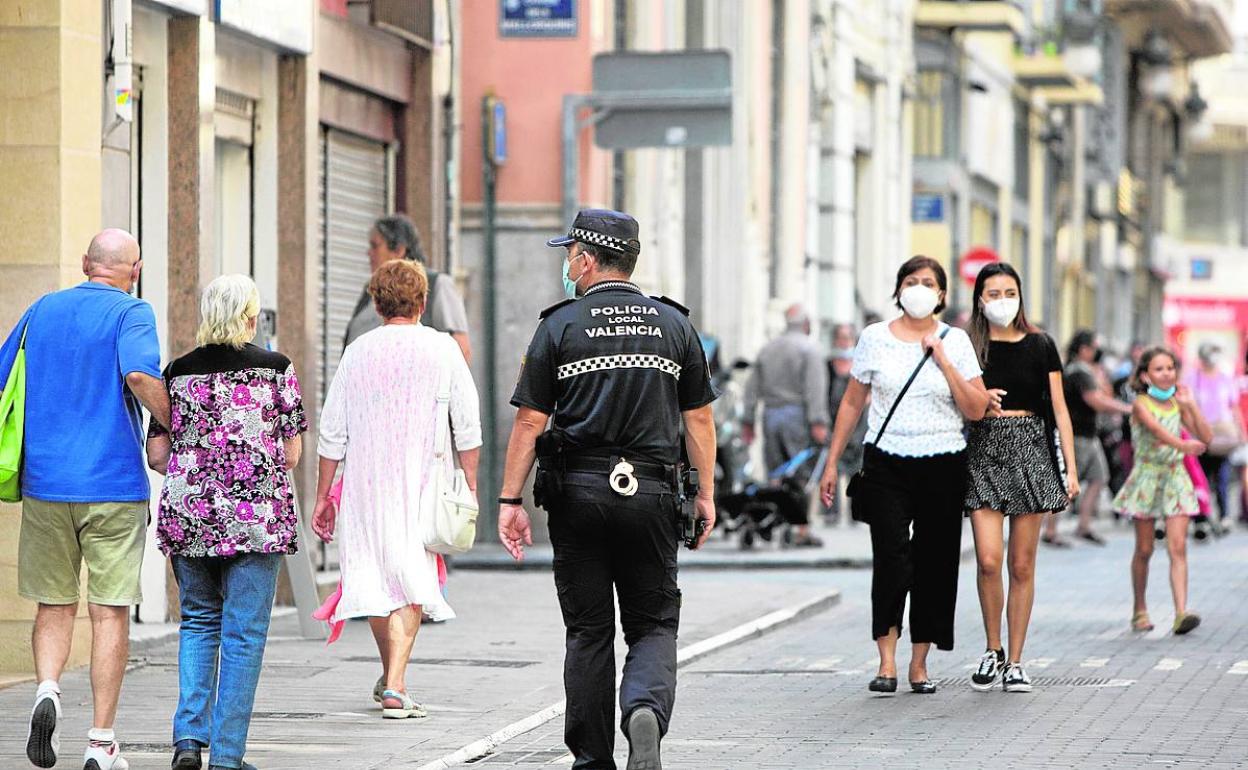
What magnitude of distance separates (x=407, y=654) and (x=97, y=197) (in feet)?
9.06

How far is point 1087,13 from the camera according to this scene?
4584 centimetres

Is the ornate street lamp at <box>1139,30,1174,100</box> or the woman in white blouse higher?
the ornate street lamp at <box>1139,30,1174,100</box>

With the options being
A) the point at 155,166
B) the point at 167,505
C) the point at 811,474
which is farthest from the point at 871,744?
the point at 811,474

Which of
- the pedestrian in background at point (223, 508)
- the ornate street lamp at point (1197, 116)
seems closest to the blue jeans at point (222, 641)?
the pedestrian in background at point (223, 508)

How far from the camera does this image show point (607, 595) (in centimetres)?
835

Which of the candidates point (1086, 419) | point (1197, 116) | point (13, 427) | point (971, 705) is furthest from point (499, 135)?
point (1197, 116)

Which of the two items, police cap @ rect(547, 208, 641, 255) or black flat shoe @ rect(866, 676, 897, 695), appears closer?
police cap @ rect(547, 208, 641, 255)

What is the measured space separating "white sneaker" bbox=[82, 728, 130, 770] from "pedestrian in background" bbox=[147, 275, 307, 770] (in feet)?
0.68

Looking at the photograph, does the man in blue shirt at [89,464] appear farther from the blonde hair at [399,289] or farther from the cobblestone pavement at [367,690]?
the blonde hair at [399,289]

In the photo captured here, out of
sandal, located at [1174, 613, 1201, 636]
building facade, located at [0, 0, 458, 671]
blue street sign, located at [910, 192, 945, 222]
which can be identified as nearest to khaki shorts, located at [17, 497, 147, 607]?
building facade, located at [0, 0, 458, 671]

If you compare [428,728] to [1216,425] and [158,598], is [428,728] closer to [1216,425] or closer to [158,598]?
[158,598]

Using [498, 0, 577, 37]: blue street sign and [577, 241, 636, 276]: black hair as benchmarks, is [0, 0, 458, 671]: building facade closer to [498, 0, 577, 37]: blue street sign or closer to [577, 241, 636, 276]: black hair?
[498, 0, 577, 37]: blue street sign

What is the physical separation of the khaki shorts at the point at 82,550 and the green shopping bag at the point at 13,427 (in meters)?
0.08

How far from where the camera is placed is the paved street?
9.40 meters
